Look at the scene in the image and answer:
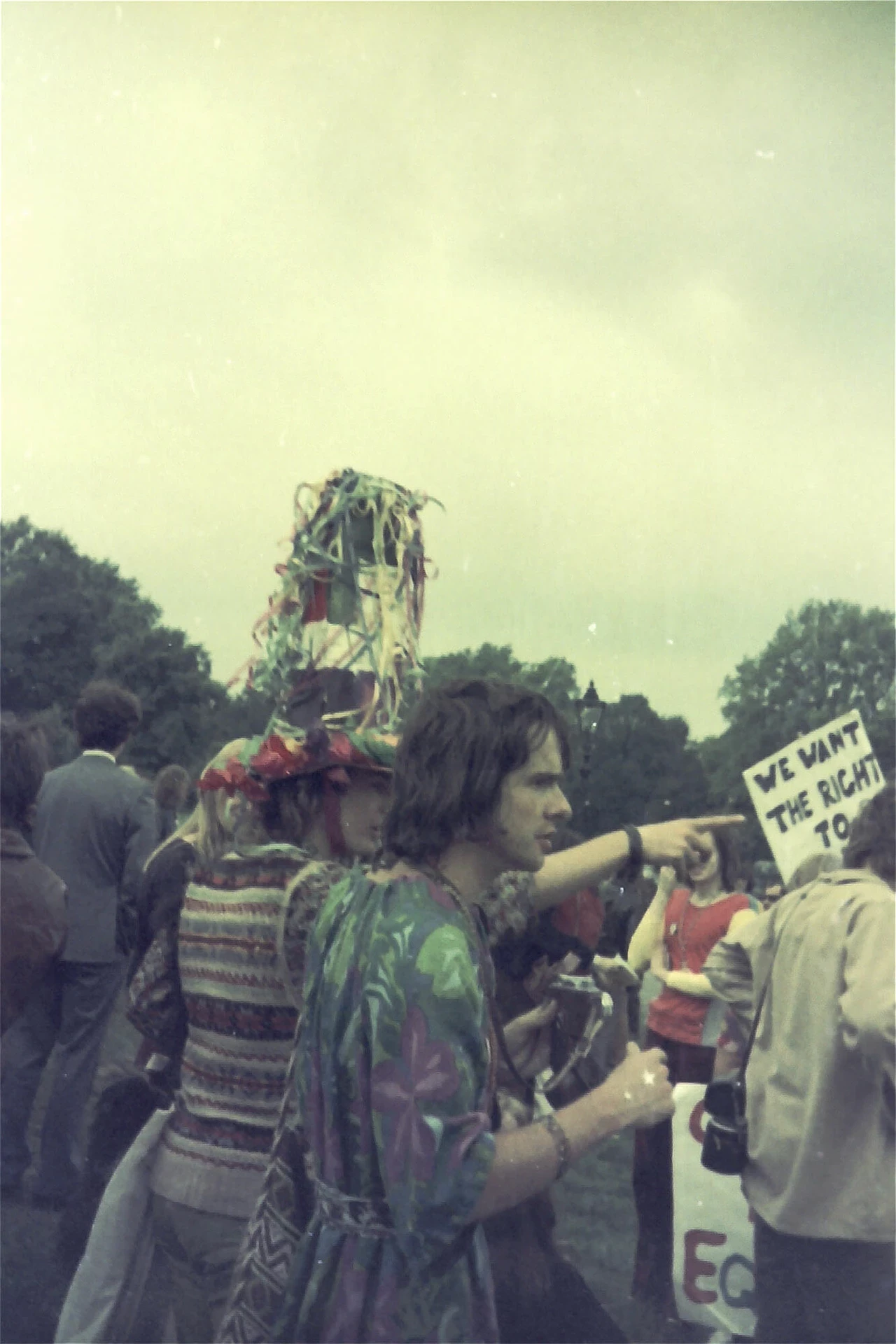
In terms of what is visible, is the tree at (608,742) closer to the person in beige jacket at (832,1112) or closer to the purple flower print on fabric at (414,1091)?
the purple flower print on fabric at (414,1091)

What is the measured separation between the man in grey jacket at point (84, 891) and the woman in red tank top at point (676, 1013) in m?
1.96

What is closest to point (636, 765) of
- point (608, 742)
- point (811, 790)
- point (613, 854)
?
point (608, 742)

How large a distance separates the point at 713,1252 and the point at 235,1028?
2.09 meters

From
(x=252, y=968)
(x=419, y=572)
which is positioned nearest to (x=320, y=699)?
(x=419, y=572)

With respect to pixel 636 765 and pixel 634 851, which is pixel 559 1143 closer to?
pixel 634 851

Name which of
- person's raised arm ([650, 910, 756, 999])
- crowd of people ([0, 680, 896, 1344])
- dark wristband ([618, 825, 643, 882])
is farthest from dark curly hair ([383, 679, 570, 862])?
person's raised arm ([650, 910, 756, 999])

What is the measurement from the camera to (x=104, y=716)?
534 cm

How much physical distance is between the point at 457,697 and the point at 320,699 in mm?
1058

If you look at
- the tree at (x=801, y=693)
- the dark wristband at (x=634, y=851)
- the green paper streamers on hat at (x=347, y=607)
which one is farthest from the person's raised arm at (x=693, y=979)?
the tree at (x=801, y=693)

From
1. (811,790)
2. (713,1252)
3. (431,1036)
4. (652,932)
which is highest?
(811,790)

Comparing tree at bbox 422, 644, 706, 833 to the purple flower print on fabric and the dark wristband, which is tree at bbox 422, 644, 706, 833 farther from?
the purple flower print on fabric

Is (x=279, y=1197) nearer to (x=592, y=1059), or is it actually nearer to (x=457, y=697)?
(x=457, y=697)

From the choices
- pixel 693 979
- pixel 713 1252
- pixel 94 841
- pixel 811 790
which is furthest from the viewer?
pixel 94 841

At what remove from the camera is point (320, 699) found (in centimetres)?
298
